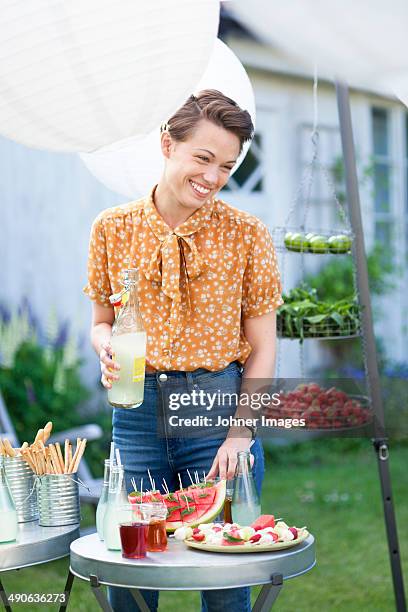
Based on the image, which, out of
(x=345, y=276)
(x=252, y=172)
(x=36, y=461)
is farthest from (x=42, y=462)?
(x=345, y=276)

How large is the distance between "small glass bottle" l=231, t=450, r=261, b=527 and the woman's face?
2.38 ft

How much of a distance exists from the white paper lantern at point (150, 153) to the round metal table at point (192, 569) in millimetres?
1286

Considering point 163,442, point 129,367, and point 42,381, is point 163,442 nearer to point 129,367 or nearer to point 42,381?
point 129,367

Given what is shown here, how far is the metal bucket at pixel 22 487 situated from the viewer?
113 inches

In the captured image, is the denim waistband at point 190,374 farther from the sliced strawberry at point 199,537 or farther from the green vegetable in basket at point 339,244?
the green vegetable in basket at point 339,244

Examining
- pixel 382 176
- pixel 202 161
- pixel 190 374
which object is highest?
pixel 382 176

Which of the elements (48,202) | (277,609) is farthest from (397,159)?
(277,609)

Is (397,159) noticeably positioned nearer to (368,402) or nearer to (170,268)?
(368,402)

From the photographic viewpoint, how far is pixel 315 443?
8531 millimetres

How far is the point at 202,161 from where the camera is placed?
2.71 m

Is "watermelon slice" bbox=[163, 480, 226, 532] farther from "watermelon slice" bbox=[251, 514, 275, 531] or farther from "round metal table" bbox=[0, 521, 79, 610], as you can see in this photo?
"round metal table" bbox=[0, 521, 79, 610]

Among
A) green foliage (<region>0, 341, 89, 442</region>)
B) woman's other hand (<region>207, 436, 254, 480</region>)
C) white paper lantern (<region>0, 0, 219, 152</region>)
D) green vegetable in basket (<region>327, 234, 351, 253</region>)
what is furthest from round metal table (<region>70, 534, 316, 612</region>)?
green foliage (<region>0, 341, 89, 442</region>)

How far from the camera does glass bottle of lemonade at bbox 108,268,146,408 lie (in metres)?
2.61

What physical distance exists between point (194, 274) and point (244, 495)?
0.63 m
